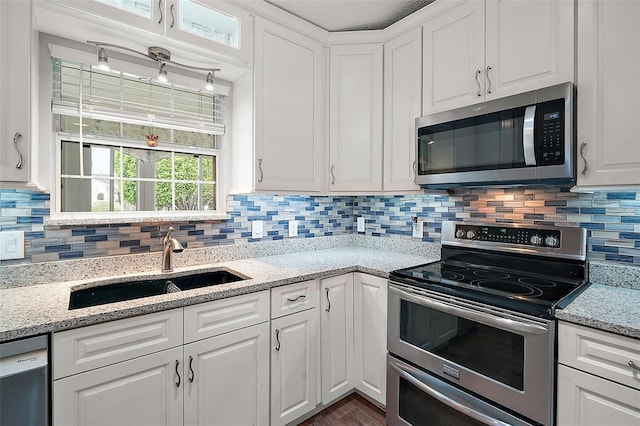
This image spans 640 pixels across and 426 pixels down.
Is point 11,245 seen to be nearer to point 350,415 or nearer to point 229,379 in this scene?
point 229,379

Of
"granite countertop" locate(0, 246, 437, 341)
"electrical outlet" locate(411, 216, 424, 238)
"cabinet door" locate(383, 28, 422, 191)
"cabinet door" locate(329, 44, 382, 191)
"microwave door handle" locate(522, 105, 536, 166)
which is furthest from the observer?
"electrical outlet" locate(411, 216, 424, 238)

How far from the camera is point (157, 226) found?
1.85 meters

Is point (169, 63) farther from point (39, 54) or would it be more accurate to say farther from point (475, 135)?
point (475, 135)

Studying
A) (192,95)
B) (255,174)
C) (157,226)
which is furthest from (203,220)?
(192,95)

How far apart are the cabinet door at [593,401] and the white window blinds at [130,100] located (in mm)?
2195

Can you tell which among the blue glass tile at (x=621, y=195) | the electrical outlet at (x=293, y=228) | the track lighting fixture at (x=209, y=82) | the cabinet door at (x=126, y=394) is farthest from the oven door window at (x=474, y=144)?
the cabinet door at (x=126, y=394)

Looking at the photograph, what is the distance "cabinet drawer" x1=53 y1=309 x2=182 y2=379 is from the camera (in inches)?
44.1

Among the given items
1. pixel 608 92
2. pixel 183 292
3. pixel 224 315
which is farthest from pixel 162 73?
pixel 608 92

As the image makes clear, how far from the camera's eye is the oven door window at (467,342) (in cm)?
129

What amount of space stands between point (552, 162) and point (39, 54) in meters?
2.45

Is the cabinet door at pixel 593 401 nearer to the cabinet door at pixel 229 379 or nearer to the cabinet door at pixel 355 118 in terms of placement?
the cabinet door at pixel 229 379

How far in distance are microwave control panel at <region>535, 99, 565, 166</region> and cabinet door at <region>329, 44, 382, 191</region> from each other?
94cm

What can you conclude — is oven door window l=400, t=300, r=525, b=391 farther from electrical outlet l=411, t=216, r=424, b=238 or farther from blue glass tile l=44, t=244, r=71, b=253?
blue glass tile l=44, t=244, r=71, b=253

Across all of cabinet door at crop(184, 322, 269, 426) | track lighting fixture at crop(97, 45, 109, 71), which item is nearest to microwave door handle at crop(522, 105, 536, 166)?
cabinet door at crop(184, 322, 269, 426)
